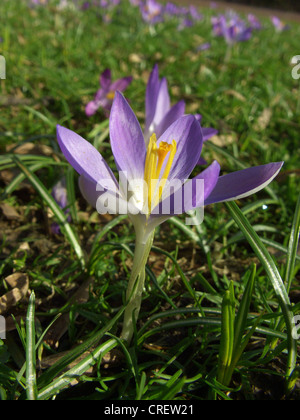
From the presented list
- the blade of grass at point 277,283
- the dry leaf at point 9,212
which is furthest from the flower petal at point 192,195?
the dry leaf at point 9,212

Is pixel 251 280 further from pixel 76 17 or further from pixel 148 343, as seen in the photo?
pixel 76 17

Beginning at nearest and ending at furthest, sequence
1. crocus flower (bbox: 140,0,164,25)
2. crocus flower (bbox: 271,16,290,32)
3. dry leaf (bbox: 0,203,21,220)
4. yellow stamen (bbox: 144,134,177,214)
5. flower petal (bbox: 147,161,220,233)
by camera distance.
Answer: flower petal (bbox: 147,161,220,233) → yellow stamen (bbox: 144,134,177,214) → dry leaf (bbox: 0,203,21,220) → crocus flower (bbox: 140,0,164,25) → crocus flower (bbox: 271,16,290,32)

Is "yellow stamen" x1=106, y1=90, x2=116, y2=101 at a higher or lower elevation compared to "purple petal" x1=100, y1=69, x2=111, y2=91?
lower

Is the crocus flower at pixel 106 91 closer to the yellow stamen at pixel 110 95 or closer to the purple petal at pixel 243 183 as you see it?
the yellow stamen at pixel 110 95

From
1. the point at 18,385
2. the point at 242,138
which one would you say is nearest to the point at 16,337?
the point at 18,385

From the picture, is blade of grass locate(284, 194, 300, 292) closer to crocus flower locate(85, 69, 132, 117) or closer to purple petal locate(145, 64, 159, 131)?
purple petal locate(145, 64, 159, 131)

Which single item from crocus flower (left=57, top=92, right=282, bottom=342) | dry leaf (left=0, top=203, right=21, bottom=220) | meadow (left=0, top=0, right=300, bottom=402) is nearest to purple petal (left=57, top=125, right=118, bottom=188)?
crocus flower (left=57, top=92, right=282, bottom=342)

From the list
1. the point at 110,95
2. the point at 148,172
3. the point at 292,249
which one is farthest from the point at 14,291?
the point at 110,95

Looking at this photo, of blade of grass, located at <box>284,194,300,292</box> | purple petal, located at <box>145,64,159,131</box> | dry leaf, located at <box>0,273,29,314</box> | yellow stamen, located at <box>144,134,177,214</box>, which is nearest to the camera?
yellow stamen, located at <box>144,134,177,214</box>
